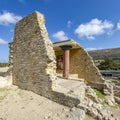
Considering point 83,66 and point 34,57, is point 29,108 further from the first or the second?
point 83,66

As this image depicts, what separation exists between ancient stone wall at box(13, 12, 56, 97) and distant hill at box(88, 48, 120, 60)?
184 ft

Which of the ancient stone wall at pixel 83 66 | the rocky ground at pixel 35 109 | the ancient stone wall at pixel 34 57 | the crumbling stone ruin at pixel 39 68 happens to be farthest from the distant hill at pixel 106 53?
the rocky ground at pixel 35 109

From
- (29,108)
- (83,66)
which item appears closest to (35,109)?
(29,108)

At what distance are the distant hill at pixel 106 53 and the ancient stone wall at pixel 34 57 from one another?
56075 millimetres

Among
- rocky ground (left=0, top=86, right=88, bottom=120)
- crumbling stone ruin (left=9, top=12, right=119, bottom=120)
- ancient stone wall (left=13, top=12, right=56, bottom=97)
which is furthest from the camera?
ancient stone wall (left=13, top=12, right=56, bottom=97)

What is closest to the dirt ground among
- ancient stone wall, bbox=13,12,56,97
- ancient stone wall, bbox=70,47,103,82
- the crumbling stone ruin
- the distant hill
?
the crumbling stone ruin

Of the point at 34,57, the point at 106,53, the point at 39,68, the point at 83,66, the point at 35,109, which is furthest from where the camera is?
the point at 106,53

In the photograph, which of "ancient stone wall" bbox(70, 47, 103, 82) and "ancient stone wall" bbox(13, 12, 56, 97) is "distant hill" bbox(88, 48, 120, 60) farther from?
"ancient stone wall" bbox(13, 12, 56, 97)

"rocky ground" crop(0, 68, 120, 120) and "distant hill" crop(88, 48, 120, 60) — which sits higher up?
"distant hill" crop(88, 48, 120, 60)

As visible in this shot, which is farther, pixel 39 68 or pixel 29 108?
pixel 39 68

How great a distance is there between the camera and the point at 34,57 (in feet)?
26.4

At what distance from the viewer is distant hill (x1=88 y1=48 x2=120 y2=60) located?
63.2m

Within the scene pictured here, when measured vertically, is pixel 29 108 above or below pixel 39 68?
below

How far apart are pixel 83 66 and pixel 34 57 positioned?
752 centimetres
